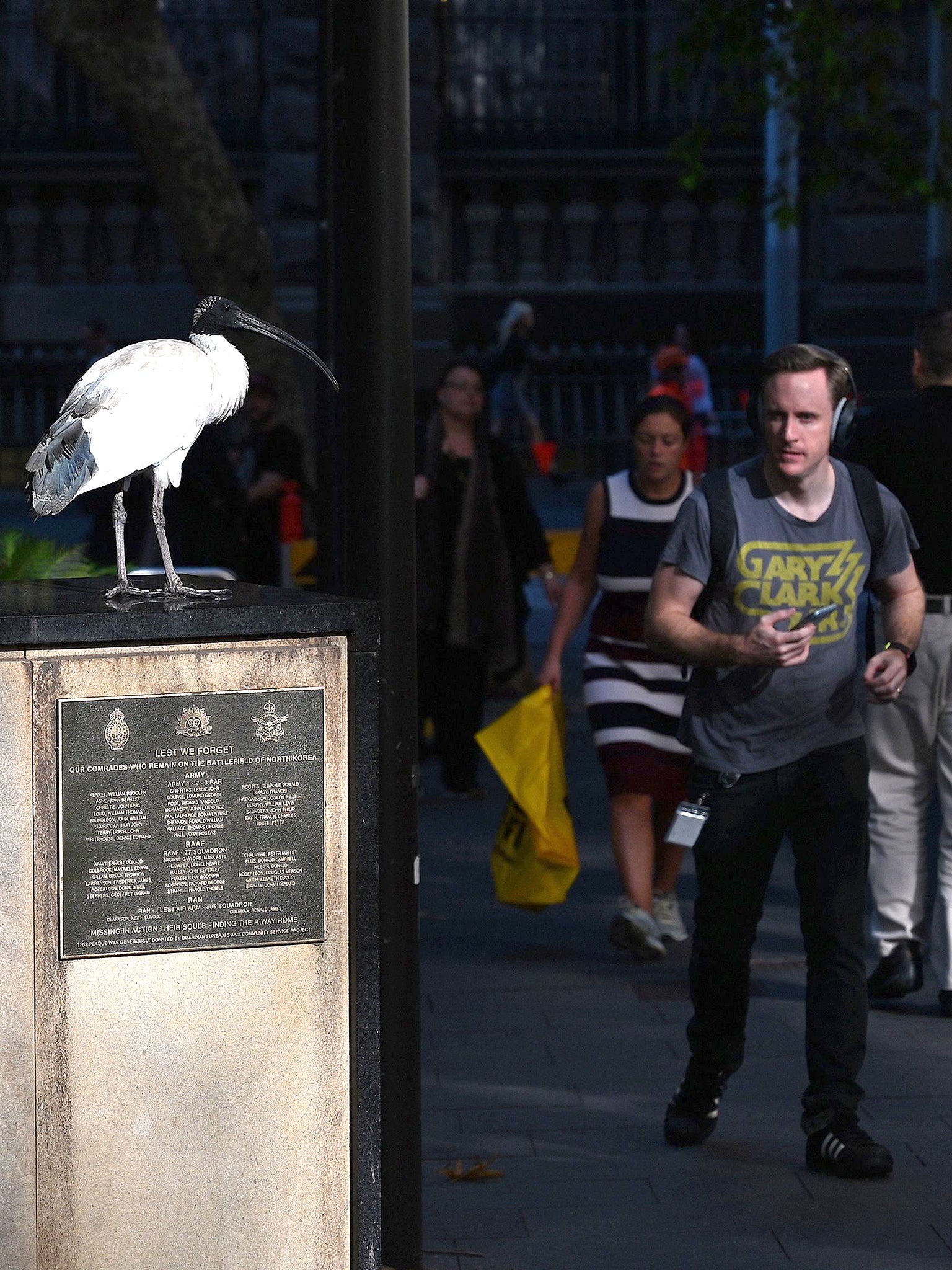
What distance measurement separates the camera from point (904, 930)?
6547 mm

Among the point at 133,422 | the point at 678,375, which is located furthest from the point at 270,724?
the point at 678,375

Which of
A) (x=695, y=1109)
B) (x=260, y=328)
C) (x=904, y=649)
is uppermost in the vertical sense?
(x=260, y=328)

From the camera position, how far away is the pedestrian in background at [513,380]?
21.2 m

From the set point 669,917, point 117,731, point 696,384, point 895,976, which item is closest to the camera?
point 117,731

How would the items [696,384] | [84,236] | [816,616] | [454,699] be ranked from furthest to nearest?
[84,236] → [696,384] → [454,699] → [816,616]

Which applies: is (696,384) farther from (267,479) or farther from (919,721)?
(919,721)

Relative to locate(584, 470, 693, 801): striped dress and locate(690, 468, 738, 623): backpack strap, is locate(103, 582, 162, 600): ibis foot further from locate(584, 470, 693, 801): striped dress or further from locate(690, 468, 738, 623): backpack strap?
locate(584, 470, 693, 801): striped dress

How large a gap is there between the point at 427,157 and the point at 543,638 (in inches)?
363

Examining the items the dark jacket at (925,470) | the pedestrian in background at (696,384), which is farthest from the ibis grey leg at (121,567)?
the pedestrian in background at (696,384)

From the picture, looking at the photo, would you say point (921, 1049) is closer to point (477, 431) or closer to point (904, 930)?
point (904, 930)

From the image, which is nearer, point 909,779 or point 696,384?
point 909,779

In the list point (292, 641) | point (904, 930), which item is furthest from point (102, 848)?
point (904, 930)

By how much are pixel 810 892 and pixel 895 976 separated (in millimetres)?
1517

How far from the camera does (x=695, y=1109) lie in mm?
5246
